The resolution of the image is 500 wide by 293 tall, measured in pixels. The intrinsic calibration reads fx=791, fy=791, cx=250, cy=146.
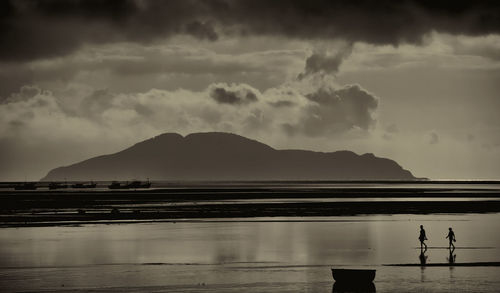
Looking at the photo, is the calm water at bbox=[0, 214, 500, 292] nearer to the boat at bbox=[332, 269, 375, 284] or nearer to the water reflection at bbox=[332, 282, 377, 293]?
the water reflection at bbox=[332, 282, 377, 293]

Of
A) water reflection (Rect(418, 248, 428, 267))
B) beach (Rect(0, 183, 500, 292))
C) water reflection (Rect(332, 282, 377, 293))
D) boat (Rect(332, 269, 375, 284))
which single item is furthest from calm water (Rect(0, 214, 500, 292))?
boat (Rect(332, 269, 375, 284))

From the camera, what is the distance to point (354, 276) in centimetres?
3791

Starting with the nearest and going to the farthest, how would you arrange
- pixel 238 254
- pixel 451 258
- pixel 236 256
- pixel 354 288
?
pixel 354 288
pixel 451 258
pixel 236 256
pixel 238 254

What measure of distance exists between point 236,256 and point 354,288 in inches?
647

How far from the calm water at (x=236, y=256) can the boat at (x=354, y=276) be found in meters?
0.66

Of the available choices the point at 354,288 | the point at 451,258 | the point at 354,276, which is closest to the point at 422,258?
the point at 451,258

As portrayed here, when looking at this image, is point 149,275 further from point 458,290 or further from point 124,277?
point 458,290

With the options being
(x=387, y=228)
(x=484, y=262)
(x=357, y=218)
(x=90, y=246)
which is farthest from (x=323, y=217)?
(x=484, y=262)

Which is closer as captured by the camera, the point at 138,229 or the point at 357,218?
the point at 138,229

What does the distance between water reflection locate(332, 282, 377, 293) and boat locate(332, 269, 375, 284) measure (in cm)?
15

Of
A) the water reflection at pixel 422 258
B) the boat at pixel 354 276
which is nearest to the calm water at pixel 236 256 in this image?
the water reflection at pixel 422 258

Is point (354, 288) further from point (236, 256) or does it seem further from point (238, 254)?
point (238, 254)

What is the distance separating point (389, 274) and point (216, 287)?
32.2 feet

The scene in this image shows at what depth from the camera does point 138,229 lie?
77.4 metres
